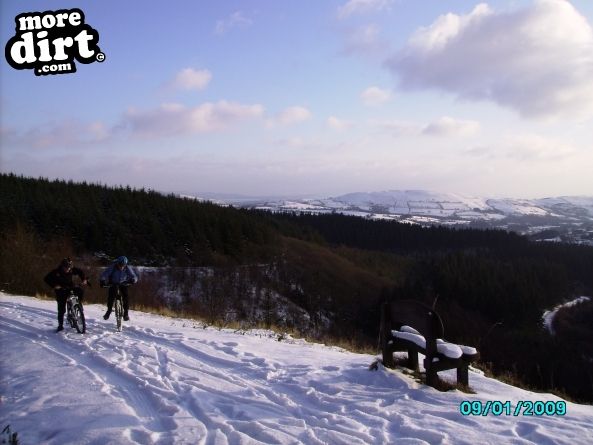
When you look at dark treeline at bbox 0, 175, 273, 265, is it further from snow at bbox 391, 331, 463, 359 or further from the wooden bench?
snow at bbox 391, 331, 463, 359

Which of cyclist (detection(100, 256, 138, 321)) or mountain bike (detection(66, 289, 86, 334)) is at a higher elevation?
cyclist (detection(100, 256, 138, 321))

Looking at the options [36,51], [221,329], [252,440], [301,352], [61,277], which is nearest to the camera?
[252,440]

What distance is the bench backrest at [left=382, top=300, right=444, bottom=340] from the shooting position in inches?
267

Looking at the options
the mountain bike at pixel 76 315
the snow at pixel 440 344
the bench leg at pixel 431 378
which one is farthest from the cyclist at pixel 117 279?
the bench leg at pixel 431 378

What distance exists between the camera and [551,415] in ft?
19.5

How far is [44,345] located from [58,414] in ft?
12.8

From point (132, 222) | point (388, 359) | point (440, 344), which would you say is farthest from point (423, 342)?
point (132, 222)

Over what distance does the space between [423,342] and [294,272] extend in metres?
60.9

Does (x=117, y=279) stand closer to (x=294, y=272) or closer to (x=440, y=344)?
(x=440, y=344)

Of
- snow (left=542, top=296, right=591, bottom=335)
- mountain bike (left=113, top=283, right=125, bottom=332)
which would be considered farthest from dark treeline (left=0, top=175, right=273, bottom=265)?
snow (left=542, top=296, right=591, bottom=335)

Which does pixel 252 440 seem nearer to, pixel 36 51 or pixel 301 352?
pixel 301 352

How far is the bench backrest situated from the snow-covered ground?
825 mm

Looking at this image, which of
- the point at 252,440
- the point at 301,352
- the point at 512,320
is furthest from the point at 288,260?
the point at 252,440

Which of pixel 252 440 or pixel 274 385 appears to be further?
pixel 274 385
